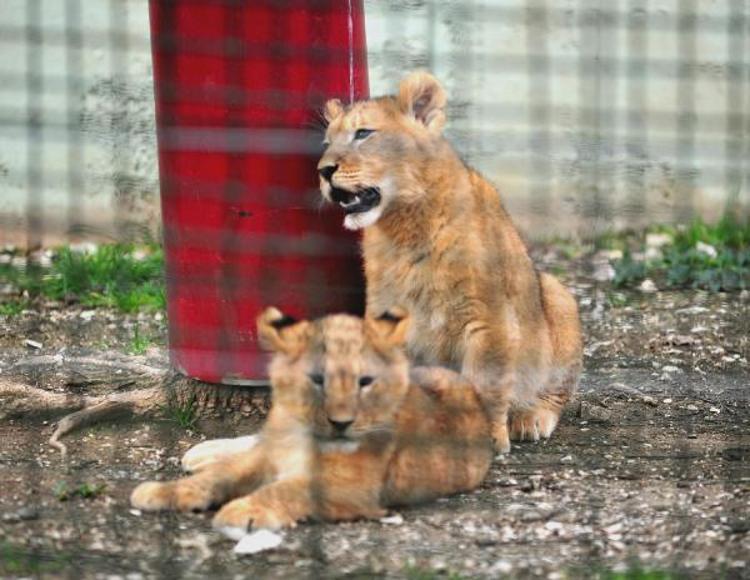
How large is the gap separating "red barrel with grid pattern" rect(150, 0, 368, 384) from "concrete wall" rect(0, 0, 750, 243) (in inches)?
92.8

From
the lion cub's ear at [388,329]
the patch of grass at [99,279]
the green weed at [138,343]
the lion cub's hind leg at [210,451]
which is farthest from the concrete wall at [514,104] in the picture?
the lion cub's ear at [388,329]

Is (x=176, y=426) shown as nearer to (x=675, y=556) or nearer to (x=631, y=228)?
(x=675, y=556)

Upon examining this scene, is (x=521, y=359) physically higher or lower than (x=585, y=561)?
higher

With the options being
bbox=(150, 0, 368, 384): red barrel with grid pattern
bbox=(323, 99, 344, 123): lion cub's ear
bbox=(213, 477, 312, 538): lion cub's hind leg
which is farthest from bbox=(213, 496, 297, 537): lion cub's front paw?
bbox=(323, 99, 344, 123): lion cub's ear

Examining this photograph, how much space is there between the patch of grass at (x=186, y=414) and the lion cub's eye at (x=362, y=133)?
107 centimetres

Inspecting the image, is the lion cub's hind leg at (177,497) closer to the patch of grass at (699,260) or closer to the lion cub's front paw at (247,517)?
the lion cub's front paw at (247,517)

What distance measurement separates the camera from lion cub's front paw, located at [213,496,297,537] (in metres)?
3.86

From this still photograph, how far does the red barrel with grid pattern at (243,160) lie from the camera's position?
185 inches

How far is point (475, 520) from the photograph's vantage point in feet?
13.4

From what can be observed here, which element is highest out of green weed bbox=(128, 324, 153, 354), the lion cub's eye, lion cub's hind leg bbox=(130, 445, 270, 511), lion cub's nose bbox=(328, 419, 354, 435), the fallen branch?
the lion cub's eye

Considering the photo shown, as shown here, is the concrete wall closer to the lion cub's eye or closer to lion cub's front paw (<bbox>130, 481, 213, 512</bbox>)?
the lion cub's eye

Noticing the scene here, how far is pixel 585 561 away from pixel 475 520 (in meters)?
0.40

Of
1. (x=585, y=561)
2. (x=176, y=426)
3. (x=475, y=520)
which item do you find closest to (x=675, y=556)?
(x=585, y=561)

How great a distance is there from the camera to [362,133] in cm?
492
